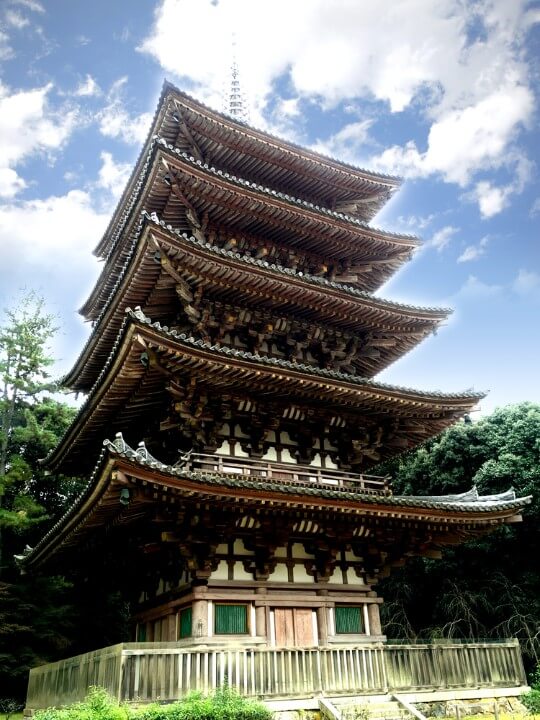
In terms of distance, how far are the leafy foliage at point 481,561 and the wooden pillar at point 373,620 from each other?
29.4ft

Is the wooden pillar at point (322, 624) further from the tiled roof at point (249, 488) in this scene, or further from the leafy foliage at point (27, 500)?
the leafy foliage at point (27, 500)

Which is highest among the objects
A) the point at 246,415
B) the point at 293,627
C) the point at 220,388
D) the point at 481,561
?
the point at 220,388

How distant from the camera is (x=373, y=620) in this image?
14000 millimetres

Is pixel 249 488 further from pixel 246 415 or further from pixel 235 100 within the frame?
pixel 235 100

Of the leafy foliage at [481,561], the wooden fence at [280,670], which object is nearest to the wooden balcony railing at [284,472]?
the wooden fence at [280,670]

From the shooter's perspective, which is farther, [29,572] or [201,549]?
[29,572]

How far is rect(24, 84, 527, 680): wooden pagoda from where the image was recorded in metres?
12.0

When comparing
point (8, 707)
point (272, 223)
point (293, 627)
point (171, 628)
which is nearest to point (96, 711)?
point (171, 628)

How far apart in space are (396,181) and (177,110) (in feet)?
24.3

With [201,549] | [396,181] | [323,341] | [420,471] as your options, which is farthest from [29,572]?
[420,471]

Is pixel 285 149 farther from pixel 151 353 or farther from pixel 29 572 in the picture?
pixel 29 572

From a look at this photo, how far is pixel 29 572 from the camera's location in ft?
54.5

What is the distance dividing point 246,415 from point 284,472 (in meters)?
1.59

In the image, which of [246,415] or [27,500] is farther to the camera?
[27,500]
